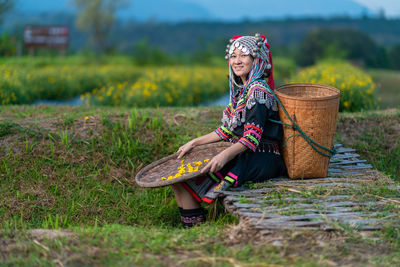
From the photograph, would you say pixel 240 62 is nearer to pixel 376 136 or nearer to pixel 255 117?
pixel 255 117

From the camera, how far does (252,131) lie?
Answer: 307cm

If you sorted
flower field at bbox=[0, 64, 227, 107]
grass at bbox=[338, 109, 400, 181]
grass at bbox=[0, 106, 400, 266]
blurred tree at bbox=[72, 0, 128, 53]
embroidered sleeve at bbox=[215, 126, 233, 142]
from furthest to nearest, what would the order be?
blurred tree at bbox=[72, 0, 128, 53]
flower field at bbox=[0, 64, 227, 107]
grass at bbox=[338, 109, 400, 181]
embroidered sleeve at bbox=[215, 126, 233, 142]
grass at bbox=[0, 106, 400, 266]

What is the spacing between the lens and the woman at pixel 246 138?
10.1 feet

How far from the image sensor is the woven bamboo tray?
3.06m

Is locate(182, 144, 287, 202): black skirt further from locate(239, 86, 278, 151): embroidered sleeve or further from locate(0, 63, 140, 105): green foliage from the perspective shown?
locate(0, 63, 140, 105): green foliage

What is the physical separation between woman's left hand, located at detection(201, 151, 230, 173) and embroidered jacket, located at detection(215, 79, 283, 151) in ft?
0.57

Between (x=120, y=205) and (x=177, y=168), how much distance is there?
872 millimetres

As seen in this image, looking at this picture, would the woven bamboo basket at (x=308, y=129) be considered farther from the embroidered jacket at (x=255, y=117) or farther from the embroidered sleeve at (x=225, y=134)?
the embroidered sleeve at (x=225, y=134)

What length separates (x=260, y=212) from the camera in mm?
2764

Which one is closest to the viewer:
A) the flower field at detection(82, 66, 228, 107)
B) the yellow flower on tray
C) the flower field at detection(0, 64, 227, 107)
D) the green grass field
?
the yellow flower on tray

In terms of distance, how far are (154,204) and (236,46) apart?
167 centimetres

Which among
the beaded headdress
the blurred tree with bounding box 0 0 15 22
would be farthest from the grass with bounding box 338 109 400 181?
the blurred tree with bounding box 0 0 15 22

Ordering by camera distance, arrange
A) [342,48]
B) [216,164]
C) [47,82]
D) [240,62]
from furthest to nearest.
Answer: [342,48] → [47,82] → [240,62] → [216,164]

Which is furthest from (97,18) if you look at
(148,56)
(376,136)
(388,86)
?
(376,136)
